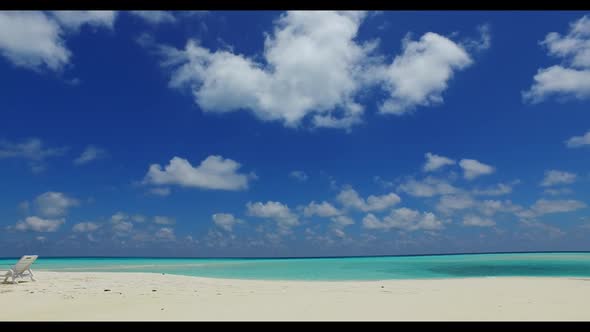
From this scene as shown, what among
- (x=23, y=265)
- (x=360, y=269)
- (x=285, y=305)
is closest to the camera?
(x=285, y=305)

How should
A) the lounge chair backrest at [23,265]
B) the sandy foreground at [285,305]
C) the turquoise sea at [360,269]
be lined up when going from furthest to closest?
the turquoise sea at [360,269]
the lounge chair backrest at [23,265]
the sandy foreground at [285,305]

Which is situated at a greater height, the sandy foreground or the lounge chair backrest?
the lounge chair backrest

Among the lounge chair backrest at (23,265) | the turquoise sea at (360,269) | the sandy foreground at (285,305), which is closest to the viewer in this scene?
the sandy foreground at (285,305)

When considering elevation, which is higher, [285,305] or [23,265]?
[23,265]

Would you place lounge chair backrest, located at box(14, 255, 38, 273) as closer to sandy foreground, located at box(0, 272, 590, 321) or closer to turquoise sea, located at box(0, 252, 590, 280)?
sandy foreground, located at box(0, 272, 590, 321)

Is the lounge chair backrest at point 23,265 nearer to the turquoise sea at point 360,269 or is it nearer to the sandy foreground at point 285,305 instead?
the sandy foreground at point 285,305

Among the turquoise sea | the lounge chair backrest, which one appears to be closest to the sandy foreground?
the lounge chair backrest

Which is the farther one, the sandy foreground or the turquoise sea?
the turquoise sea

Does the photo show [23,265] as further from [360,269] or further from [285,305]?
[360,269]

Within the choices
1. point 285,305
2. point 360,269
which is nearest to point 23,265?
point 285,305

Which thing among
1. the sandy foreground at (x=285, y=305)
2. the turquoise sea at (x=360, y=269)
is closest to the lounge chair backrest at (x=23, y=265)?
the sandy foreground at (x=285, y=305)

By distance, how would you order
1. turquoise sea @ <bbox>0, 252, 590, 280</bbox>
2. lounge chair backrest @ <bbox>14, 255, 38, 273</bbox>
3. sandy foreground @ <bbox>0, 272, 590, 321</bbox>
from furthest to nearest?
turquoise sea @ <bbox>0, 252, 590, 280</bbox>
lounge chair backrest @ <bbox>14, 255, 38, 273</bbox>
sandy foreground @ <bbox>0, 272, 590, 321</bbox>
